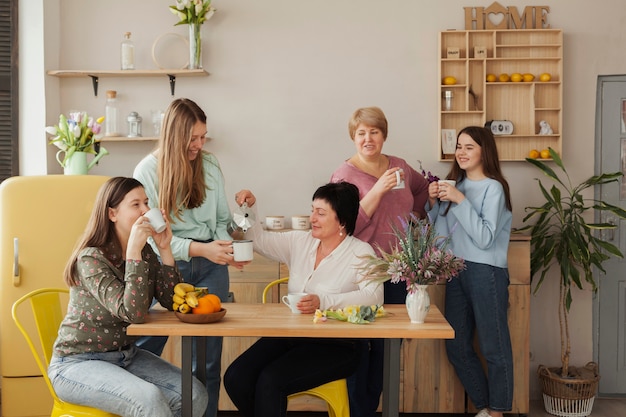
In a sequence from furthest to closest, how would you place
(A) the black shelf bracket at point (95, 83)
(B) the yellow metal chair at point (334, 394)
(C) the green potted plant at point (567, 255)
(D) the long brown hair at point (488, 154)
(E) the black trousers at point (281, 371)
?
(A) the black shelf bracket at point (95, 83) → (C) the green potted plant at point (567, 255) → (D) the long brown hair at point (488, 154) → (B) the yellow metal chair at point (334, 394) → (E) the black trousers at point (281, 371)

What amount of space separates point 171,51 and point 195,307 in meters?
2.44

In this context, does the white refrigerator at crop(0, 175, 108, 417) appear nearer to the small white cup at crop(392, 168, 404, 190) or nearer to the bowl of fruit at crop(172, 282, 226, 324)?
the bowl of fruit at crop(172, 282, 226, 324)

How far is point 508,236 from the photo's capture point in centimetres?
389

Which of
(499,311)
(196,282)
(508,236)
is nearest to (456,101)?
(508,236)

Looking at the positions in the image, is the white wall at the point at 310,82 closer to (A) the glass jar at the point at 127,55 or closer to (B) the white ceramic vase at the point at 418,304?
(A) the glass jar at the point at 127,55

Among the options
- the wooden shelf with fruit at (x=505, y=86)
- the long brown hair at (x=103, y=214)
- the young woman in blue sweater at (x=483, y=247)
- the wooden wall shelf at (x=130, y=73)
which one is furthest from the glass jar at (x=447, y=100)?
the long brown hair at (x=103, y=214)

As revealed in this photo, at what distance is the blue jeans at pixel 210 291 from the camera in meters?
3.07

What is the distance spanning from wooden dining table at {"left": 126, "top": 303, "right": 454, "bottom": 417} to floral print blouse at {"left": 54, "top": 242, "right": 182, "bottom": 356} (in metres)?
0.09

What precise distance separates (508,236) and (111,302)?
2204 mm

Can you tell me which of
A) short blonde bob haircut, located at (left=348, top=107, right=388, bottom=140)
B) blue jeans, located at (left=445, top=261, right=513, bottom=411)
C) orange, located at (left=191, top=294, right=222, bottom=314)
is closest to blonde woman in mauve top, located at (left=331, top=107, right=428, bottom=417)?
short blonde bob haircut, located at (left=348, top=107, right=388, bottom=140)

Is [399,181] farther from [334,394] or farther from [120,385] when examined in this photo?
[120,385]

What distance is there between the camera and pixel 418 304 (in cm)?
258

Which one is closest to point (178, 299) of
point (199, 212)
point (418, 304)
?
point (199, 212)

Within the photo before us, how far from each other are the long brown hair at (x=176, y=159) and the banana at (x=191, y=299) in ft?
1.55
